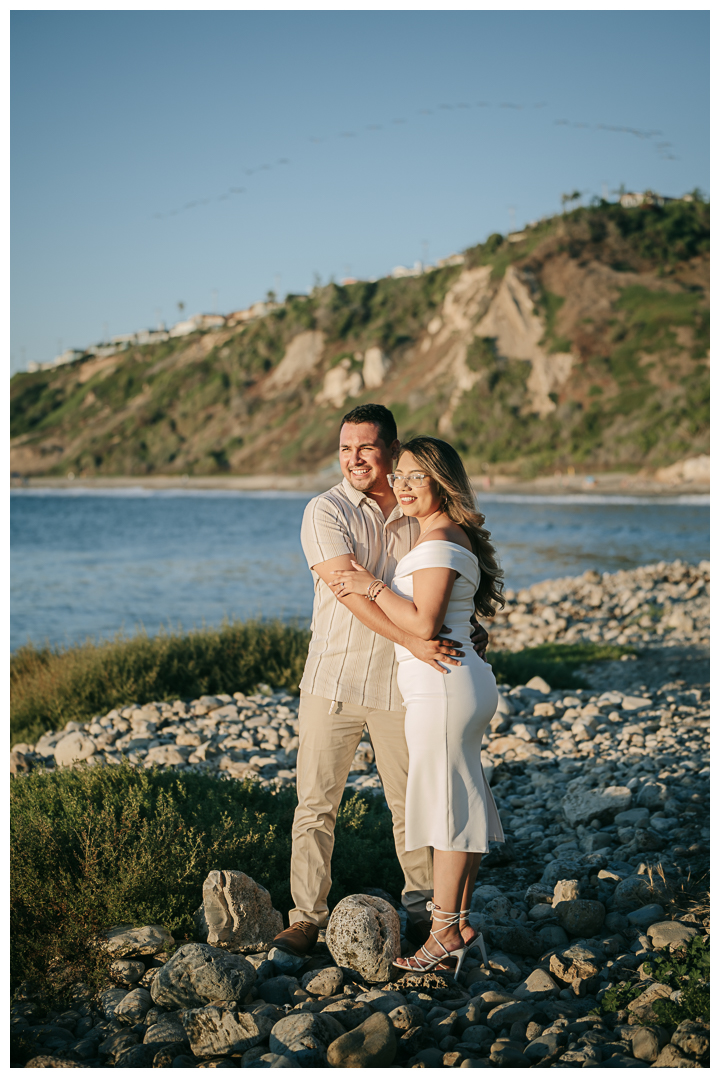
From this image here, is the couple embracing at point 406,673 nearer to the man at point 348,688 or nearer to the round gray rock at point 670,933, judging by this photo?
the man at point 348,688

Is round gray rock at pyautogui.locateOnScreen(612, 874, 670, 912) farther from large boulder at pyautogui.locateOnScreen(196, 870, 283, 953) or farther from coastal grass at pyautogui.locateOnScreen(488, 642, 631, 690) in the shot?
coastal grass at pyautogui.locateOnScreen(488, 642, 631, 690)

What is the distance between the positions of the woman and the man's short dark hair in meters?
0.30

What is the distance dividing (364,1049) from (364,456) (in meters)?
2.40

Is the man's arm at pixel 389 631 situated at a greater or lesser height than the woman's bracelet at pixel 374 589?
lesser

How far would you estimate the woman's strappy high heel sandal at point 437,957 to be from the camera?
3521mm

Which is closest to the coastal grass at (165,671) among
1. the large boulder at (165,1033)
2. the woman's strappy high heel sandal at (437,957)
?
the large boulder at (165,1033)

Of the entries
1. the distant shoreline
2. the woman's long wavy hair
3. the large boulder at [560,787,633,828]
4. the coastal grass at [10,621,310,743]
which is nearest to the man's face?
the woman's long wavy hair

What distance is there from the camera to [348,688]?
3.90m

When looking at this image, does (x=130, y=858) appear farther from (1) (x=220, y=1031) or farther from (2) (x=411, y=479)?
(2) (x=411, y=479)

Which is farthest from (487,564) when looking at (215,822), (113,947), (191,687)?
(191,687)

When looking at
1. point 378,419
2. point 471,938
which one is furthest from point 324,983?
point 378,419

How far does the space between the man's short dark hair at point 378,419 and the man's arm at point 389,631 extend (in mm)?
622

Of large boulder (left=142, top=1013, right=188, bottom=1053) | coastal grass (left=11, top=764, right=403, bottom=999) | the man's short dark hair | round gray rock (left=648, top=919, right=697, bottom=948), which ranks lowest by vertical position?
large boulder (left=142, top=1013, right=188, bottom=1053)

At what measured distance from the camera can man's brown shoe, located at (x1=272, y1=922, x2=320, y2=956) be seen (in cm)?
371
